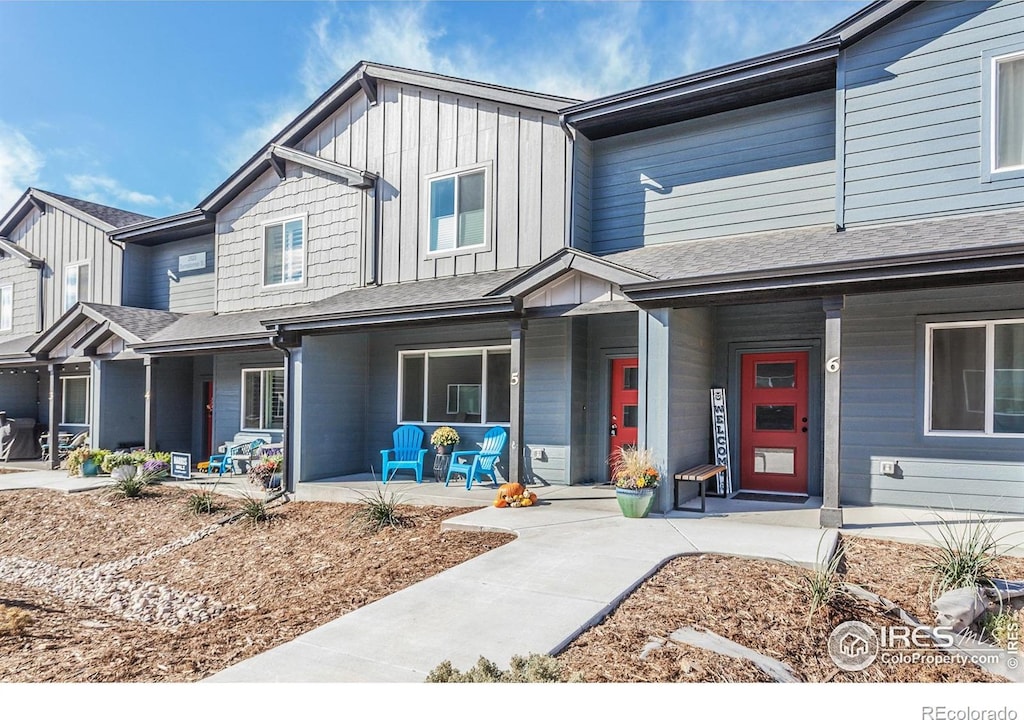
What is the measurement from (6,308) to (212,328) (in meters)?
10.6

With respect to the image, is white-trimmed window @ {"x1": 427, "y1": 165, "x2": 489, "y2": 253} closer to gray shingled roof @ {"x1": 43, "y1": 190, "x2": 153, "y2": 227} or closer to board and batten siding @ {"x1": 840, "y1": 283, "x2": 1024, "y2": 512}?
board and batten siding @ {"x1": 840, "y1": 283, "x2": 1024, "y2": 512}

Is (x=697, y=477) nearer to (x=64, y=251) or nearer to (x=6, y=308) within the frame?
(x=64, y=251)

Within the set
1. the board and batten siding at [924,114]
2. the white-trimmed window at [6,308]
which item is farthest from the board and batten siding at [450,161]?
the white-trimmed window at [6,308]

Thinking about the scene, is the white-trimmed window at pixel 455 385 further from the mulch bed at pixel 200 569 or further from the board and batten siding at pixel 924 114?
the board and batten siding at pixel 924 114

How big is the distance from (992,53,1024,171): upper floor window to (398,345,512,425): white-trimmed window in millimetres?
6601

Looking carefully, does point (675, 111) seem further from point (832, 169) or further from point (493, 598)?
point (493, 598)

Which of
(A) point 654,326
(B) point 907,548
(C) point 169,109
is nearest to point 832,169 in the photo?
(A) point 654,326

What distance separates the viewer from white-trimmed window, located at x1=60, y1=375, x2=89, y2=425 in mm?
15977

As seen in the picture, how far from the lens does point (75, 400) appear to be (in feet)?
53.3

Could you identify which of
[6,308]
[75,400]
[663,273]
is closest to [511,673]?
[663,273]

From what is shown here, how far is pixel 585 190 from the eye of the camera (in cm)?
977

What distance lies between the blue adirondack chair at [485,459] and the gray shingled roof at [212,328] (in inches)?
155

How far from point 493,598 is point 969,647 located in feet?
9.89

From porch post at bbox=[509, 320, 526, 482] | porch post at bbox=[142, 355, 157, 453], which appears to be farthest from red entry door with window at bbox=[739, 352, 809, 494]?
porch post at bbox=[142, 355, 157, 453]
